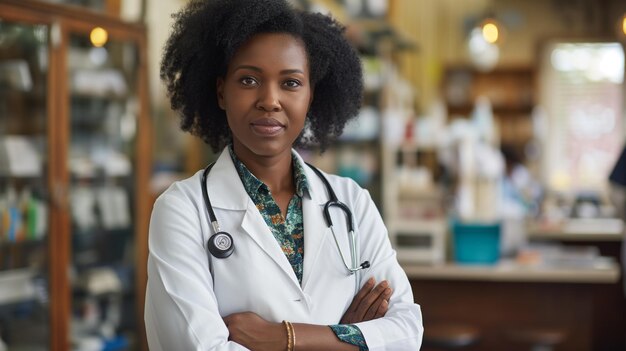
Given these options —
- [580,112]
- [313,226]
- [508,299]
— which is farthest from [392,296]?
[580,112]

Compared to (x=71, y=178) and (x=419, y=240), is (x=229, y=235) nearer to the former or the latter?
(x=71, y=178)

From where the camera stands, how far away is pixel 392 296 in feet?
5.74

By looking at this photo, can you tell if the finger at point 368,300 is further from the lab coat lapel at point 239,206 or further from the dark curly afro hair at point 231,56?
the dark curly afro hair at point 231,56

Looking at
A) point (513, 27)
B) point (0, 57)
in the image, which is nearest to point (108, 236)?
point (0, 57)

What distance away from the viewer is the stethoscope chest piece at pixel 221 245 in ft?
5.12

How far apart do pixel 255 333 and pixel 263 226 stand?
0.21 m

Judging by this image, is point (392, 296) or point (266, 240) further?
point (392, 296)

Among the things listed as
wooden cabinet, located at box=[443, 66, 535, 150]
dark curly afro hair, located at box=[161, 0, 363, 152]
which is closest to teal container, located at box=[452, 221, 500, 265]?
dark curly afro hair, located at box=[161, 0, 363, 152]

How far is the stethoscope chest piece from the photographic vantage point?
1.56 metres

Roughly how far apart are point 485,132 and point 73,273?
2.74m

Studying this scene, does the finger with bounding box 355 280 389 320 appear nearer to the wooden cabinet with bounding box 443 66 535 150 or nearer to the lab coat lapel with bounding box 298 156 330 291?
the lab coat lapel with bounding box 298 156 330 291

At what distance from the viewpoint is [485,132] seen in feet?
17.8

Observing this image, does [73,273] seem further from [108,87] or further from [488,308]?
[488,308]

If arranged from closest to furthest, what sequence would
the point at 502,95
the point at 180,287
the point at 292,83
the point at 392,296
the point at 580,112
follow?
the point at 180,287 < the point at 292,83 < the point at 392,296 < the point at 580,112 < the point at 502,95
